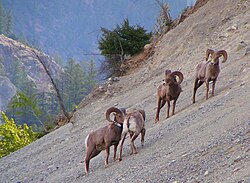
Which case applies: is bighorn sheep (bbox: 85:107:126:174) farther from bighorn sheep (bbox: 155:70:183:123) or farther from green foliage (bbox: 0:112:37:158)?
green foliage (bbox: 0:112:37:158)

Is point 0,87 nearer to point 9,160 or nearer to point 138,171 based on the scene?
point 9,160

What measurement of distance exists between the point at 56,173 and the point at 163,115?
129 inches

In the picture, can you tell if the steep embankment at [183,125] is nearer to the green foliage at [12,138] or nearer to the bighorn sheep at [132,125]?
the bighorn sheep at [132,125]

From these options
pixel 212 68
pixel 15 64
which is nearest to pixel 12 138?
pixel 212 68

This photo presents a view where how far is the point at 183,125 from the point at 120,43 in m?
19.0

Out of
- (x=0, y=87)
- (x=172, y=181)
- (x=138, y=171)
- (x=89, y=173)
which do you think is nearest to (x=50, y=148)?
(x=89, y=173)

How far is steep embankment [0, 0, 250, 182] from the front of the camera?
8.49 metres

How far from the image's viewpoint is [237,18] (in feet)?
76.0

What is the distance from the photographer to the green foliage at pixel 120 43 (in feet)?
102

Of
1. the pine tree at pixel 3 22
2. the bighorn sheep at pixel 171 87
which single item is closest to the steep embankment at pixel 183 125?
the bighorn sheep at pixel 171 87

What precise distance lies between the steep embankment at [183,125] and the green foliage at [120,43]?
3.66 metres

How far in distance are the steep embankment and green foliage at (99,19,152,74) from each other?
3664mm

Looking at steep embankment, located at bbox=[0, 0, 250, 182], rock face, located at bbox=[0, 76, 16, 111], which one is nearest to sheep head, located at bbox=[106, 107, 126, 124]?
steep embankment, located at bbox=[0, 0, 250, 182]

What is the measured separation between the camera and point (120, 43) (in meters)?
30.6
